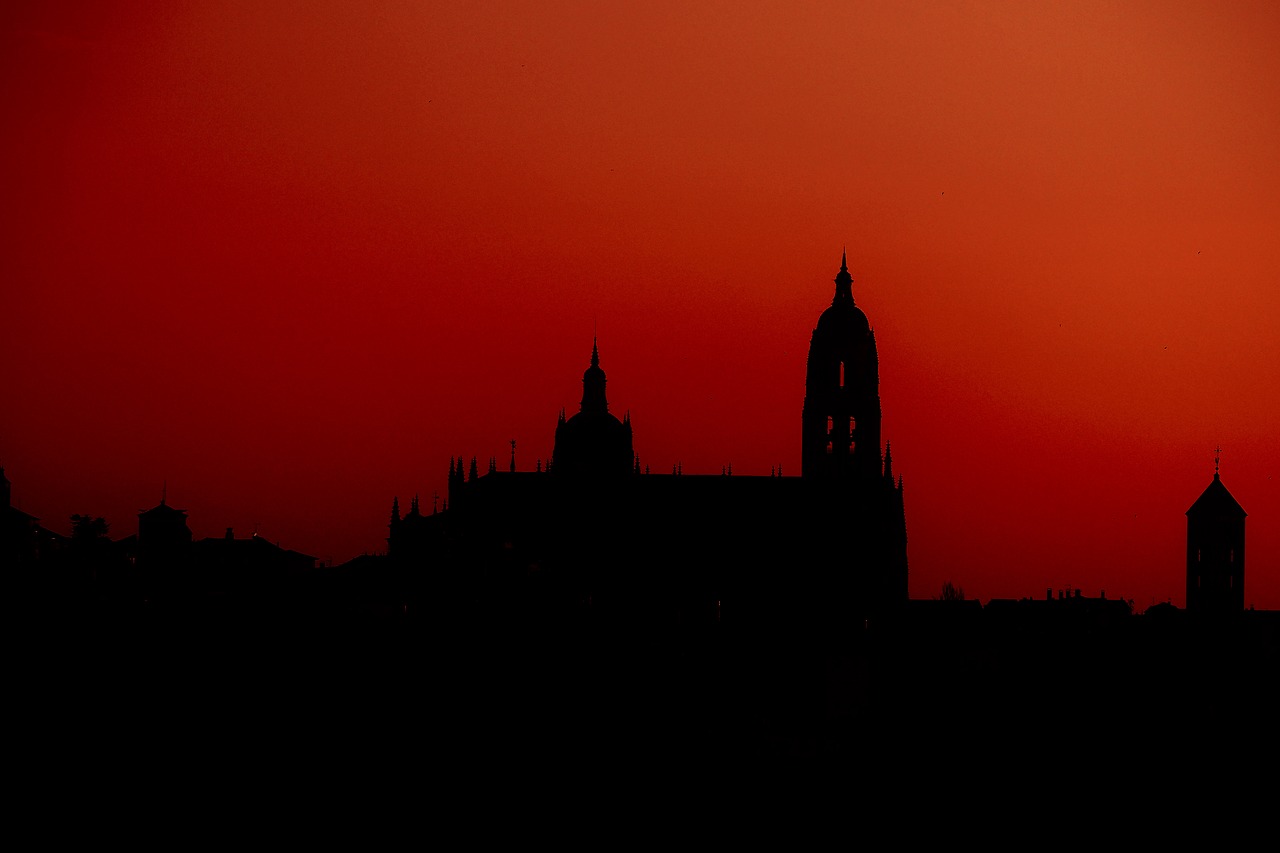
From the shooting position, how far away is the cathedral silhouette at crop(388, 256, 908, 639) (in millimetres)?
117188

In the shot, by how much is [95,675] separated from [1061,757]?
3154 centimetres

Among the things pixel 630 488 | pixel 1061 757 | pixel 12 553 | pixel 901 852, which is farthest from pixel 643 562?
pixel 901 852

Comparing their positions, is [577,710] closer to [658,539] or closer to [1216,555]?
[658,539]

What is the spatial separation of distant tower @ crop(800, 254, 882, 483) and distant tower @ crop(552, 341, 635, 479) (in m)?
12.7

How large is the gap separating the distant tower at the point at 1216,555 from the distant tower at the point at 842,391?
22.2m

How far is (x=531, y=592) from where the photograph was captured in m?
116

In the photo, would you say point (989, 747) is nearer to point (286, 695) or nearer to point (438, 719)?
point (438, 719)

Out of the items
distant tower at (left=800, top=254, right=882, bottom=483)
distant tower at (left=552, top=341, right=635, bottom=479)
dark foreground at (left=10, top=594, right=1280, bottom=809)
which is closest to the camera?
dark foreground at (left=10, top=594, right=1280, bottom=809)

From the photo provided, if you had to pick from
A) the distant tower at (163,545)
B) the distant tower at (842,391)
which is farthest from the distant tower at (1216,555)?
the distant tower at (163,545)

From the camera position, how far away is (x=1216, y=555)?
124 metres

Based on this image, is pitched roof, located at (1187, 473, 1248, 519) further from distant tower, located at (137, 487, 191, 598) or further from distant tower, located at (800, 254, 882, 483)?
distant tower, located at (137, 487, 191, 598)

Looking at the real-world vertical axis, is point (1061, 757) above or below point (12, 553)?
below

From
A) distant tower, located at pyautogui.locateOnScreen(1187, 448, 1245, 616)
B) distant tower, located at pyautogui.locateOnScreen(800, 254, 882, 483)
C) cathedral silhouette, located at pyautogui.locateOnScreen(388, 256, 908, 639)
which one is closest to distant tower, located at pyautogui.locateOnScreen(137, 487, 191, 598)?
cathedral silhouette, located at pyautogui.locateOnScreen(388, 256, 908, 639)

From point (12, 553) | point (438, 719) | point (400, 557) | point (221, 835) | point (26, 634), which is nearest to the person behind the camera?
point (221, 835)
